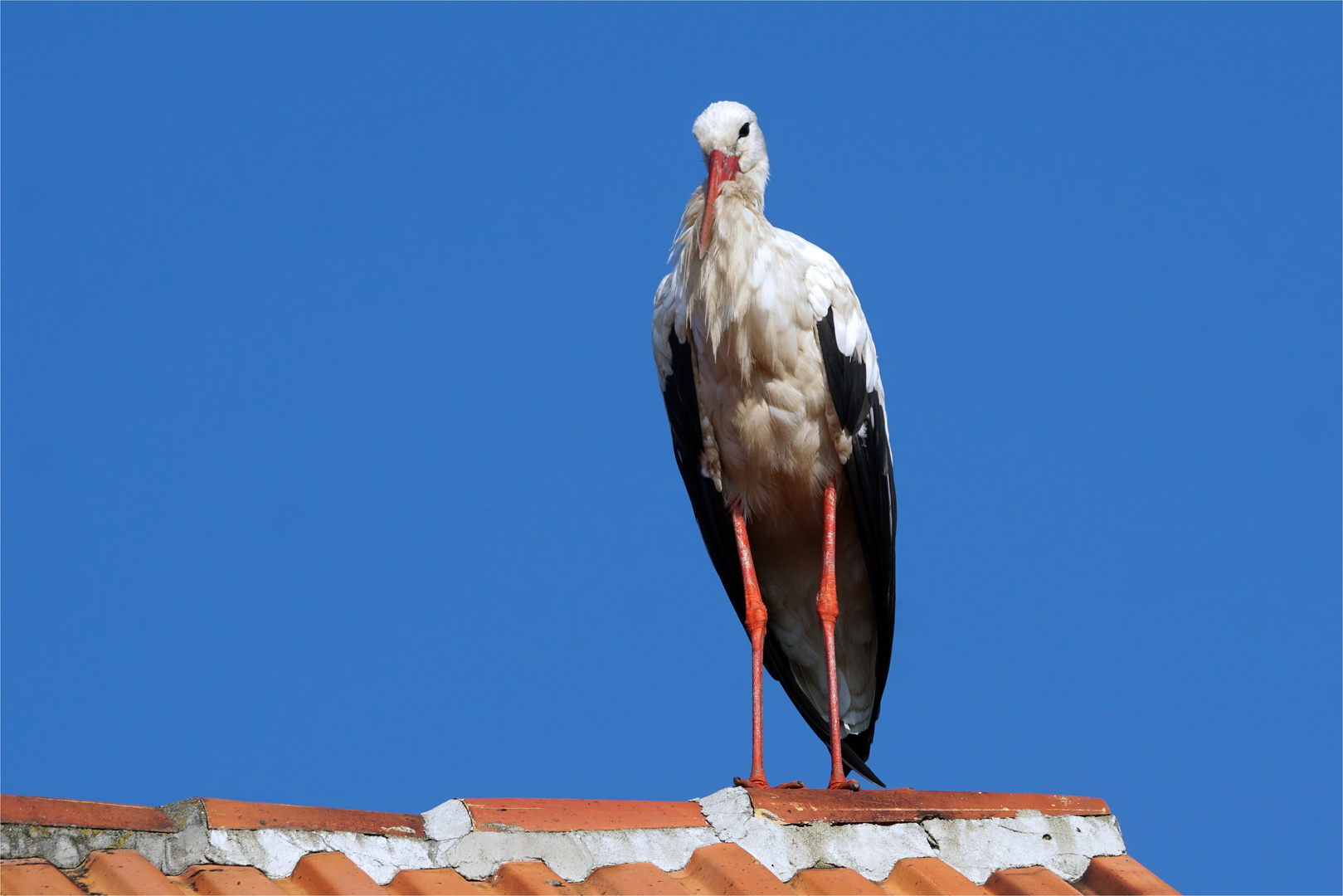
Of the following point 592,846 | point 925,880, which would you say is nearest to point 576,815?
point 592,846

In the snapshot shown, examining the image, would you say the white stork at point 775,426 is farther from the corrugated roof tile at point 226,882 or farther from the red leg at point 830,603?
the corrugated roof tile at point 226,882

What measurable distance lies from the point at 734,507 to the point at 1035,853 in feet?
5.78

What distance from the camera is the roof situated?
244 cm

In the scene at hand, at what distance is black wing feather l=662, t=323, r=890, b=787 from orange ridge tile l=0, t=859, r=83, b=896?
2.89 metres

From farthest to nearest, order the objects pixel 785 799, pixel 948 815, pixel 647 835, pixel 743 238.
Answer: pixel 743 238 → pixel 948 815 → pixel 785 799 → pixel 647 835

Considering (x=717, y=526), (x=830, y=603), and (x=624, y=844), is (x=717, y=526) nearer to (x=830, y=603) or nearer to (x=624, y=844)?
(x=830, y=603)

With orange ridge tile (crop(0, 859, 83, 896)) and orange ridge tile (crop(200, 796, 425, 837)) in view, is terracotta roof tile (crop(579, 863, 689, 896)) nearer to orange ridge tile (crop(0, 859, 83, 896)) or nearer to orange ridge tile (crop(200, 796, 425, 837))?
orange ridge tile (crop(200, 796, 425, 837))

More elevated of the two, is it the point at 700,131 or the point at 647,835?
the point at 700,131

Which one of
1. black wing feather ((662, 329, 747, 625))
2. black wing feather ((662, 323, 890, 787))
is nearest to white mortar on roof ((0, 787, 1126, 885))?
black wing feather ((662, 323, 890, 787))

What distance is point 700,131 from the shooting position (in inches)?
187

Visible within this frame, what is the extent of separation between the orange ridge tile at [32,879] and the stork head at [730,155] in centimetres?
291

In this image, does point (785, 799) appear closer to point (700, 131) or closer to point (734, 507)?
point (734, 507)

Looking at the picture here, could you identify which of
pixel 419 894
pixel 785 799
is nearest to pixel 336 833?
pixel 419 894

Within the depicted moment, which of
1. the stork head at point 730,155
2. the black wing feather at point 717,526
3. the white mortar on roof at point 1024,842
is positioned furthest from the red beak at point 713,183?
the white mortar on roof at point 1024,842
